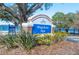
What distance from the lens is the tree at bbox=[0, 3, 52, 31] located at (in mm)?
6691

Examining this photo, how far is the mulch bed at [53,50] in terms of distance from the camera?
6680 mm

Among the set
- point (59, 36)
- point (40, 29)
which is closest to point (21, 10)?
point (40, 29)

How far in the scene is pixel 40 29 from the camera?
22.0 ft

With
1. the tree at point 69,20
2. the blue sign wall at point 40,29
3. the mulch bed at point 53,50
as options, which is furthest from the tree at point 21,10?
the mulch bed at point 53,50

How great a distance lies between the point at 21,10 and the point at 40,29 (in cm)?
49

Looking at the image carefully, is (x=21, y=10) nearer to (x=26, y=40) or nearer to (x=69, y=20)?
(x=26, y=40)

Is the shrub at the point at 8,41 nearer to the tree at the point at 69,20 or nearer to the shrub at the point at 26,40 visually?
the shrub at the point at 26,40

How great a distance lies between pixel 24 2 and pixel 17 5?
0.14 meters

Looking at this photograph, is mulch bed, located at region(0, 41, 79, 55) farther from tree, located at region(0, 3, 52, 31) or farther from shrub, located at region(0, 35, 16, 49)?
tree, located at region(0, 3, 52, 31)

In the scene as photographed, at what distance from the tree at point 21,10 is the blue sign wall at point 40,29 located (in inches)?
8.7

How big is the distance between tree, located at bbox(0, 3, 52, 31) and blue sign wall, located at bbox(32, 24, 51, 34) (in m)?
0.22

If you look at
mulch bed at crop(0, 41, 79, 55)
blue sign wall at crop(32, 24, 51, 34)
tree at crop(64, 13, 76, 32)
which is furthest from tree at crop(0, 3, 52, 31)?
mulch bed at crop(0, 41, 79, 55)

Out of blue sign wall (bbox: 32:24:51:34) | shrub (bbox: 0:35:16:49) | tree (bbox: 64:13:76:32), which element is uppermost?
tree (bbox: 64:13:76:32)

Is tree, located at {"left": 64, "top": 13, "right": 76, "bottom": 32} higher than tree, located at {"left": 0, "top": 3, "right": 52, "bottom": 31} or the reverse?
the reverse
